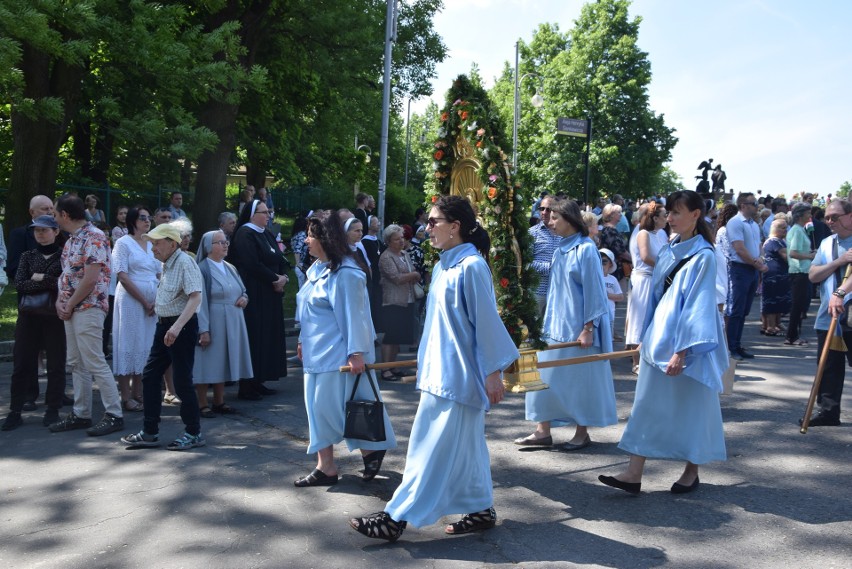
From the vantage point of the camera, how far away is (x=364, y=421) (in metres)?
5.68

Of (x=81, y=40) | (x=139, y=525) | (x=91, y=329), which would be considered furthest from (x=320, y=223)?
(x=81, y=40)

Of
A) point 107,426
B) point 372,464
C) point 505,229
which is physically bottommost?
point 372,464

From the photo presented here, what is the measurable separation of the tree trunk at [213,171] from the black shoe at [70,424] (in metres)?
13.7

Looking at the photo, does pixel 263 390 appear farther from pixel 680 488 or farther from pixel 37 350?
pixel 680 488

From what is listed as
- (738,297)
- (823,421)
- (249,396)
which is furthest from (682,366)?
(738,297)

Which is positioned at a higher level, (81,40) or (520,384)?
(81,40)

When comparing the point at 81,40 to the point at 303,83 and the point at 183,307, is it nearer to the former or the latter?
the point at 183,307

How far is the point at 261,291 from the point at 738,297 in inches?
255

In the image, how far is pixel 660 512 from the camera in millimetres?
5508

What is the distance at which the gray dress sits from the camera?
846 centimetres

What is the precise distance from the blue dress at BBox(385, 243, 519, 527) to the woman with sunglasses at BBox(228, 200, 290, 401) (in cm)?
466

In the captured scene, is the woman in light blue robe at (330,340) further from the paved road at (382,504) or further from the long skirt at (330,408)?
the paved road at (382,504)

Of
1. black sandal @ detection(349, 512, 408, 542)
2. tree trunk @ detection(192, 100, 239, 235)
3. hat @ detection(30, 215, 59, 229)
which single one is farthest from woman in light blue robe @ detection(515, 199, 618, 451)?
tree trunk @ detection(192, 100, 239, 235)

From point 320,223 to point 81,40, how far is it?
1046 cm
